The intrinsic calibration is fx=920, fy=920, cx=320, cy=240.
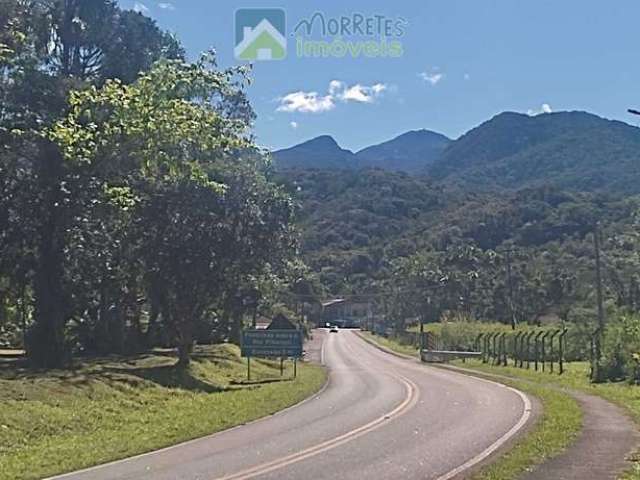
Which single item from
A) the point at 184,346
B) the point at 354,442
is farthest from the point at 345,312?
the point at 354,442

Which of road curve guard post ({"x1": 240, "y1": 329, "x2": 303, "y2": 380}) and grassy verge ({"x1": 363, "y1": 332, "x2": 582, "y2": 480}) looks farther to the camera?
road curve guard post ({"x1": 240, "y1": 329, "x2": 303, "y2": 380})

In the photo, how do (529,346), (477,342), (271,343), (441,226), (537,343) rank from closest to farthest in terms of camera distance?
1. (271,343)
2. (537,343)
3. (529,346)
4. (477,342)
5. (441,226)

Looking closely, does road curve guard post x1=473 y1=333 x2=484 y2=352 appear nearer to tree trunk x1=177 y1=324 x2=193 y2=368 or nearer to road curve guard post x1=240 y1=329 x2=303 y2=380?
road curve guard post x1=240 y1=329 x2=303 y2=380

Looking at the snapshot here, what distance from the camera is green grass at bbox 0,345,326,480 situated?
15812 millimetres

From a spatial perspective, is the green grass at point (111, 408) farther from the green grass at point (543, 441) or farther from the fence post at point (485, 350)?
the fence post at point (485, 350)

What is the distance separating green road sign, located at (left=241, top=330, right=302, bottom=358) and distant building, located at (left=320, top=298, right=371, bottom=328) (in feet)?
416

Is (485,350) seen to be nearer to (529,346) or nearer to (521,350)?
(521,350)

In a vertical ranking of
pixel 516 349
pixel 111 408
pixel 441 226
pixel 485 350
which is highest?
pixel 441 226

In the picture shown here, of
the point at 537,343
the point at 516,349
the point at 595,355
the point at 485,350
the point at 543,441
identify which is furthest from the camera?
the point at 485,350

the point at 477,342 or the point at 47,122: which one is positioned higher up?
the point at 47,122

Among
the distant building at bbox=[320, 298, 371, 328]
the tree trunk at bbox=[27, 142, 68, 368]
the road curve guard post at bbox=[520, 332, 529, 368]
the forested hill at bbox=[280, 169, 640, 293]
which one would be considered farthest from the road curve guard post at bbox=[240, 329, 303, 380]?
the distant building at bbox=[320, 298, 371, 328]

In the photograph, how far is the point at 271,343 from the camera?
121ft

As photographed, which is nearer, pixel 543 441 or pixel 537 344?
pixel 543 441

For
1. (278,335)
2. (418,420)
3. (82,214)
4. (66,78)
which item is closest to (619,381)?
(278,335)
